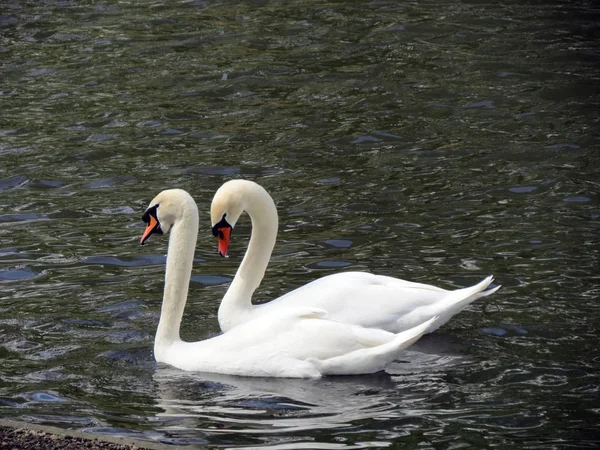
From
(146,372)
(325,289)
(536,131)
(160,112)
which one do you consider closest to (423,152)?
(536,131)

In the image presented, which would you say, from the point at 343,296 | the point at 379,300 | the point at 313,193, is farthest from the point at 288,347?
the point at 313,193

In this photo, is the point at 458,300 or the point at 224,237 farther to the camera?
the point at 224,237

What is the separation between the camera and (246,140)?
448 inches

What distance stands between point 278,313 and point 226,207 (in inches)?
36.2

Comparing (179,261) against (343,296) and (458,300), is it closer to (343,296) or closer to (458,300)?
(343,296)

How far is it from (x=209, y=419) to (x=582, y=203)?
13.7ft

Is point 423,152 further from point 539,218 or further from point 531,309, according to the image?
point 531,309

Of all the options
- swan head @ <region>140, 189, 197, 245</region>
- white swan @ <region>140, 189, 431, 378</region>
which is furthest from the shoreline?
swan head @ <region>140, 189, 197, 245</region>

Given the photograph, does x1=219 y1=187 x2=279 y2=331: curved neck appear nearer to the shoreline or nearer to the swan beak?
the swan beak

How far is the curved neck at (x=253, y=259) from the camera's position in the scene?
7371mm

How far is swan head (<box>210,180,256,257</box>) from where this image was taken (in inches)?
292

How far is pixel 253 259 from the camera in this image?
24.9 feet

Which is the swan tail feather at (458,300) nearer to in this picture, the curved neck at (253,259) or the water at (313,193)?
the water at (313,193)

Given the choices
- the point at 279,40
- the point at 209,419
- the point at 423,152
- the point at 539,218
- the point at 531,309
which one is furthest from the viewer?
the point at 279,40
